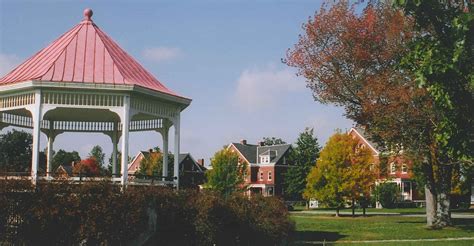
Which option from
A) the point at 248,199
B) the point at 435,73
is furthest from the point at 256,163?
the point at 435,73

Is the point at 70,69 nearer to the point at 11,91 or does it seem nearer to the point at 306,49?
the point at 11,91

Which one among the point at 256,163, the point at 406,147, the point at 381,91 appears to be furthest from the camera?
the point at 256,163

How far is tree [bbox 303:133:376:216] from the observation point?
4562 cm

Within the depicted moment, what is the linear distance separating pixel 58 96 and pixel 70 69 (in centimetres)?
107

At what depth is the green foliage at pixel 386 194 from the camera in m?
62.4

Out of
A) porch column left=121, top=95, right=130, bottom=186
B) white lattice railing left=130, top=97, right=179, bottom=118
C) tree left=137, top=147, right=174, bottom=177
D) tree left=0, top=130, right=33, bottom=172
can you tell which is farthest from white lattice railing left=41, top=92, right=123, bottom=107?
tree left=0, top=130, right=33, bottom=172

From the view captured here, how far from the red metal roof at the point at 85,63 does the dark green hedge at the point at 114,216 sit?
13.3 ft

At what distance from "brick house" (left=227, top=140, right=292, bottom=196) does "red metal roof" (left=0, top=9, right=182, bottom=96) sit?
64759 mm

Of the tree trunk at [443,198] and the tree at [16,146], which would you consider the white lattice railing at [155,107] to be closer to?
the tree trunk at [443,198]

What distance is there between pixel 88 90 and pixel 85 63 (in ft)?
4.83

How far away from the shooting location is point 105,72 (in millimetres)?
16703

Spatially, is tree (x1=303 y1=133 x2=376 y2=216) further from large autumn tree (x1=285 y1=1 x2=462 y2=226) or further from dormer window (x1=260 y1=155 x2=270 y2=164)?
dormer window (x1=260 y1=155 x2=270 y2=164)

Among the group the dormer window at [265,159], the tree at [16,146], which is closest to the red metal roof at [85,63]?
the tree at [16,146]

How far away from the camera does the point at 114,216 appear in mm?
12766
